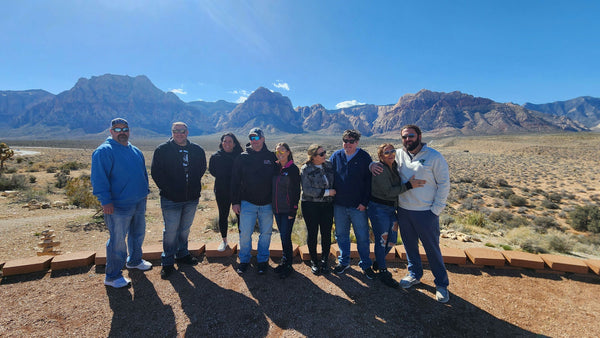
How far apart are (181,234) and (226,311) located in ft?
5.18

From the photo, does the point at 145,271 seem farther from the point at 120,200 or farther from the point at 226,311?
the point at 226,311

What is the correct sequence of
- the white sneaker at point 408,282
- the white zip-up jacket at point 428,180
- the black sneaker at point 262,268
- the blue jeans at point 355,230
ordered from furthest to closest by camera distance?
the black sneaker at point 262,268 < the blue jeans at point 355,230 < the white sneaker at point 408,282 < the white zip-up jacket at point 428,180

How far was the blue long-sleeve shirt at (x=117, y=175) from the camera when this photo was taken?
114 inches

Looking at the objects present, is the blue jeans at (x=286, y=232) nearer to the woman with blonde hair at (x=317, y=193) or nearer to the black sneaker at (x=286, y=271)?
the black sneaker at (x=286, y=271)

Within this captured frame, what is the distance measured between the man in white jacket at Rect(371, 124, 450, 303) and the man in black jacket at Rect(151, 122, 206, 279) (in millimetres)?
2715

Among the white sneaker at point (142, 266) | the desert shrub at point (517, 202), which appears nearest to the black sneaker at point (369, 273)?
the white sneaker at point (142, 266)

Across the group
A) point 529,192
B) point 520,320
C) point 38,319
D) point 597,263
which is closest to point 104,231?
point 38,319

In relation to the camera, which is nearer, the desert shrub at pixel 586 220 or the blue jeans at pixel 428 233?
the blue jeans at pixel 428 233

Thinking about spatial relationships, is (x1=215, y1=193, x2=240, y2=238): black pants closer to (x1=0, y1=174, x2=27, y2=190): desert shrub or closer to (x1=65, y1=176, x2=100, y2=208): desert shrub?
(x1=65, y1=176, x2=100, y2=208): desert shrub

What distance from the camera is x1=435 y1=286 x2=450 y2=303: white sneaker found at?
2.94m

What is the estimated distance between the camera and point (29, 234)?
572 centimetres

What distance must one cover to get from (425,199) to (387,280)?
1.26 metres

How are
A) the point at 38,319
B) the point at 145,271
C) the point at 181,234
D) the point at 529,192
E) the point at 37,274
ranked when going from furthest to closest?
the point at 529,192
the point at 181,234
the point at 145,271
the point at 37,274
the point at 38,319

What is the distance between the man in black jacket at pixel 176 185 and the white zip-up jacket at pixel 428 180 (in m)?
3.11
